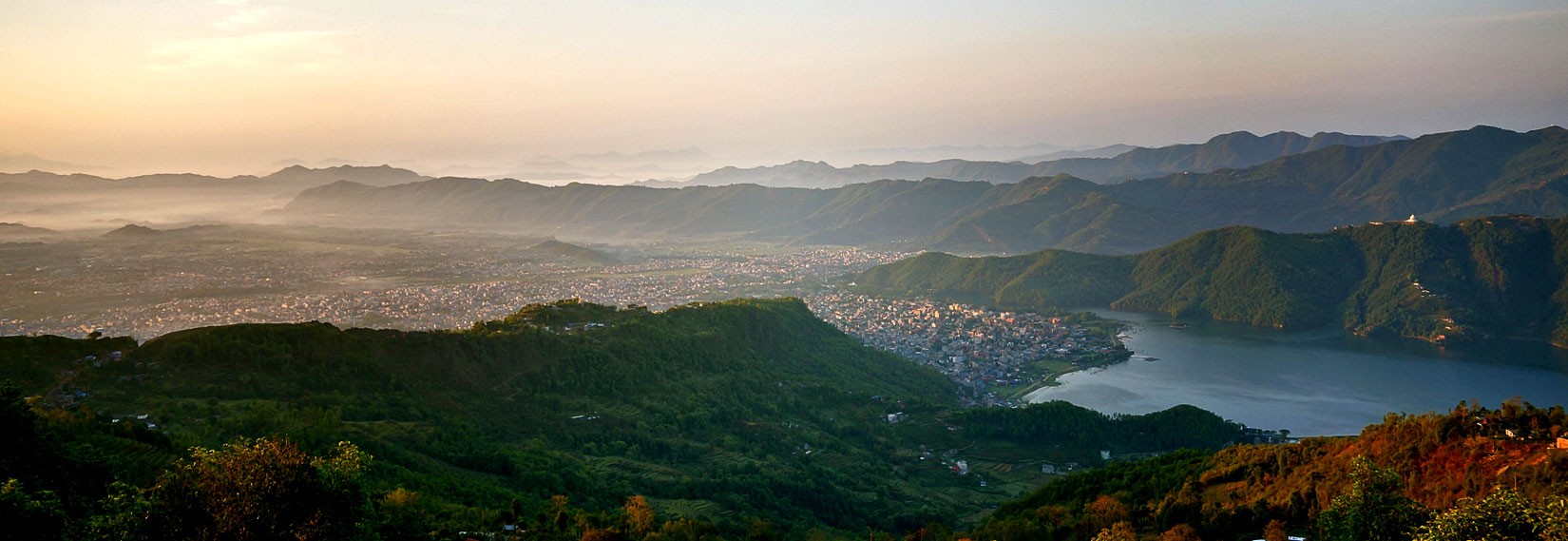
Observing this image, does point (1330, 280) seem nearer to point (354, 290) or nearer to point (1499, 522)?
point (1499, 522)

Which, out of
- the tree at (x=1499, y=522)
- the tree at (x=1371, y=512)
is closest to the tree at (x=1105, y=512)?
the tree at (x=1371, y=512)

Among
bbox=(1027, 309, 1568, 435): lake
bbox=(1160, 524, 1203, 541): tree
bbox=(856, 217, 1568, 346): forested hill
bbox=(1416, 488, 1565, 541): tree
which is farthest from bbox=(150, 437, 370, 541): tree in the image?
bbox=(856, 217, 1568, 346): forested hill

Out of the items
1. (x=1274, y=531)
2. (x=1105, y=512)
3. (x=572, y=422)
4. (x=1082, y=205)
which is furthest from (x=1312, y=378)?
(x=1082, y=205)

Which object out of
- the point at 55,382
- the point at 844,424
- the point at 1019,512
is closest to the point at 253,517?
the point at 55,382

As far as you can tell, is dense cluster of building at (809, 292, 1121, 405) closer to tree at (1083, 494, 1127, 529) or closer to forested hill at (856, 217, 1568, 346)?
forested hill at (856, 217, 1568, 346)

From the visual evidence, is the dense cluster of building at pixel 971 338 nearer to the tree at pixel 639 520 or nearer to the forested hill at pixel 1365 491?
the forested hill at pixel 1365 491

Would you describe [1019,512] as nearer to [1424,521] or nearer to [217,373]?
[1424,521]
